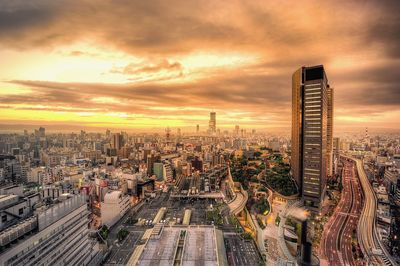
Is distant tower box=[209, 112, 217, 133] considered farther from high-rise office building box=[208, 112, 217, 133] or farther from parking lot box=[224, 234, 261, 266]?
parking lot box=[224, 234, 261, 266]

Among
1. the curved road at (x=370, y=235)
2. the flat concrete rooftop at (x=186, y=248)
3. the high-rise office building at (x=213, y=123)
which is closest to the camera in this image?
the flat concrete rooftop at (x=186, y=248)

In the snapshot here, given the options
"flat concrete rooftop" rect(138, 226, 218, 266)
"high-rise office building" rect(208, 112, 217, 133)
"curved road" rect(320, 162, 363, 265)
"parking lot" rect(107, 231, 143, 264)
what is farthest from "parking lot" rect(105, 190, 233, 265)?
"high-rise office building" rect(208, 112, 217, 133)

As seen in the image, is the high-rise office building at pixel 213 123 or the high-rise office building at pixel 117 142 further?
the high-rise office building at pixel 213 123

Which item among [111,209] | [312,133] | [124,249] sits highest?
[312,133]

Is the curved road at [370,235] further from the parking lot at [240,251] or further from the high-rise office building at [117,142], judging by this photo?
the high-rise office building at [117,142]

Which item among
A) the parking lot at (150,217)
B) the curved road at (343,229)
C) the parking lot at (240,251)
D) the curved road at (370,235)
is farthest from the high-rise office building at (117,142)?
the curved road at (370,235)

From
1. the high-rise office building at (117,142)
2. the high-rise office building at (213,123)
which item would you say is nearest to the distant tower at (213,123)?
the high-rise office building at (213,123)

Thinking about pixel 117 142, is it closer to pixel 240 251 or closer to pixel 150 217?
pixel 150 217

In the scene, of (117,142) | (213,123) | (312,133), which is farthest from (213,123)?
(312,133)

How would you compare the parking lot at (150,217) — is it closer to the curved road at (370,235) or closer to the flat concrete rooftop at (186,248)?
the flat concrete rooftop at (186,248)

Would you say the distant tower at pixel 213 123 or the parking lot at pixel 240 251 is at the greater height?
the distant tower at pixel 213 123

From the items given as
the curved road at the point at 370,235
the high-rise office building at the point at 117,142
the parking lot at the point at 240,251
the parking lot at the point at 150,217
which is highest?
the high-rise office building at the point at 117,142

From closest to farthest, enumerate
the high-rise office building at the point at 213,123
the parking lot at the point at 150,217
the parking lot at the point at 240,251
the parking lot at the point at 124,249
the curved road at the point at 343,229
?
the parking lot at the point at 240,251
the parking lot at the point at 124,249
the curved road at the point at 343,229
the parking lot at the point at 150,217
the high-rise office building at the point at 213,123
